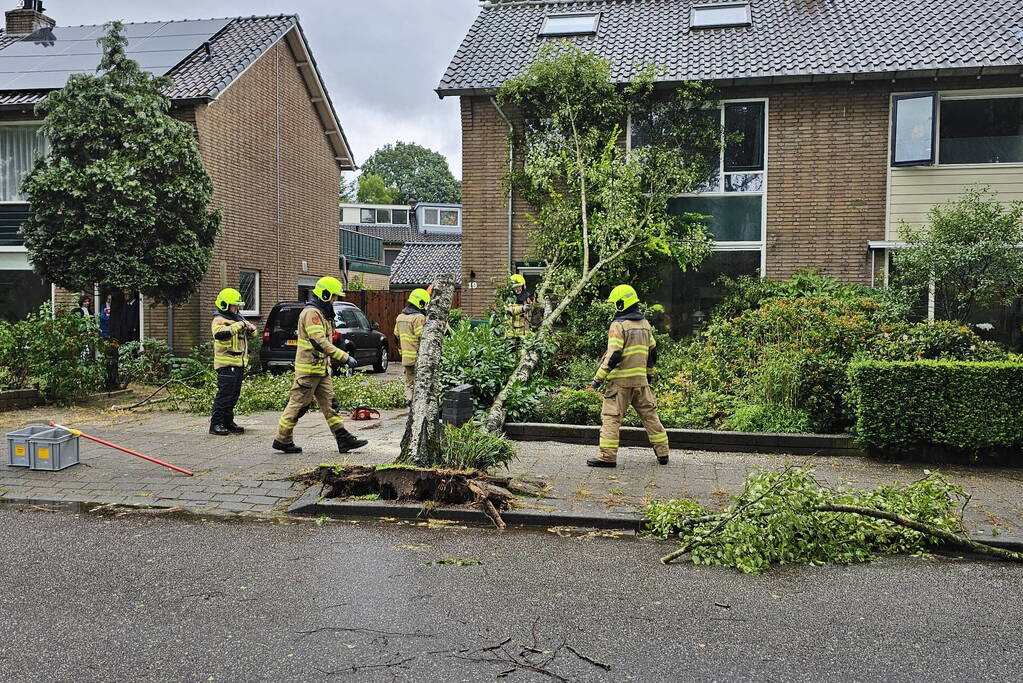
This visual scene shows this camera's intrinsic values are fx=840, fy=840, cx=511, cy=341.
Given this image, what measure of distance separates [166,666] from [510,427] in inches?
241

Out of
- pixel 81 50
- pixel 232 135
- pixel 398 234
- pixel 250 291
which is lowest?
pixel 250 291

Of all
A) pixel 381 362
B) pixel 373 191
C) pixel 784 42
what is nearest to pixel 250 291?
pixel 381 362

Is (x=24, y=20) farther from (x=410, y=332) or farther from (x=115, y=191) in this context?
(x=410, y=332)

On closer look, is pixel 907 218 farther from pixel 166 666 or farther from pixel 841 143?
pixel 166 666

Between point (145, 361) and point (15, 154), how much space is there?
6.77 m

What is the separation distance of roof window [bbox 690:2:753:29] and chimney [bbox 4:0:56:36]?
16.4 meters

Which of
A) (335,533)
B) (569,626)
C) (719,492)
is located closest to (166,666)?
(569,626)

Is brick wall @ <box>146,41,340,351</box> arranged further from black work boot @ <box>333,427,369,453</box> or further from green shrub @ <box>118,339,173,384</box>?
black work boot @ <box>333,427,369,453</box>

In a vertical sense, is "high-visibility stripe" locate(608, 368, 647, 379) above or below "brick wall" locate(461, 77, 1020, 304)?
below

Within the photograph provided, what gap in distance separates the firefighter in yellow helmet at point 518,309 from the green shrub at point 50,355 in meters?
6.24

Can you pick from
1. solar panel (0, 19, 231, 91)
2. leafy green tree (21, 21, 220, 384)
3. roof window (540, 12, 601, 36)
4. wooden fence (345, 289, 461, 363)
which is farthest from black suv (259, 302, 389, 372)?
roof window (540, 12, 601, 36)

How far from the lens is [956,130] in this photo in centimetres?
1512

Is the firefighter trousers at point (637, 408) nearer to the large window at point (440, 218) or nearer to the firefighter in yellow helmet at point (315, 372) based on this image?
the firefighter in yellow helmet at point (315, 372)

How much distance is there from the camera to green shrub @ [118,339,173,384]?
1421 cm
